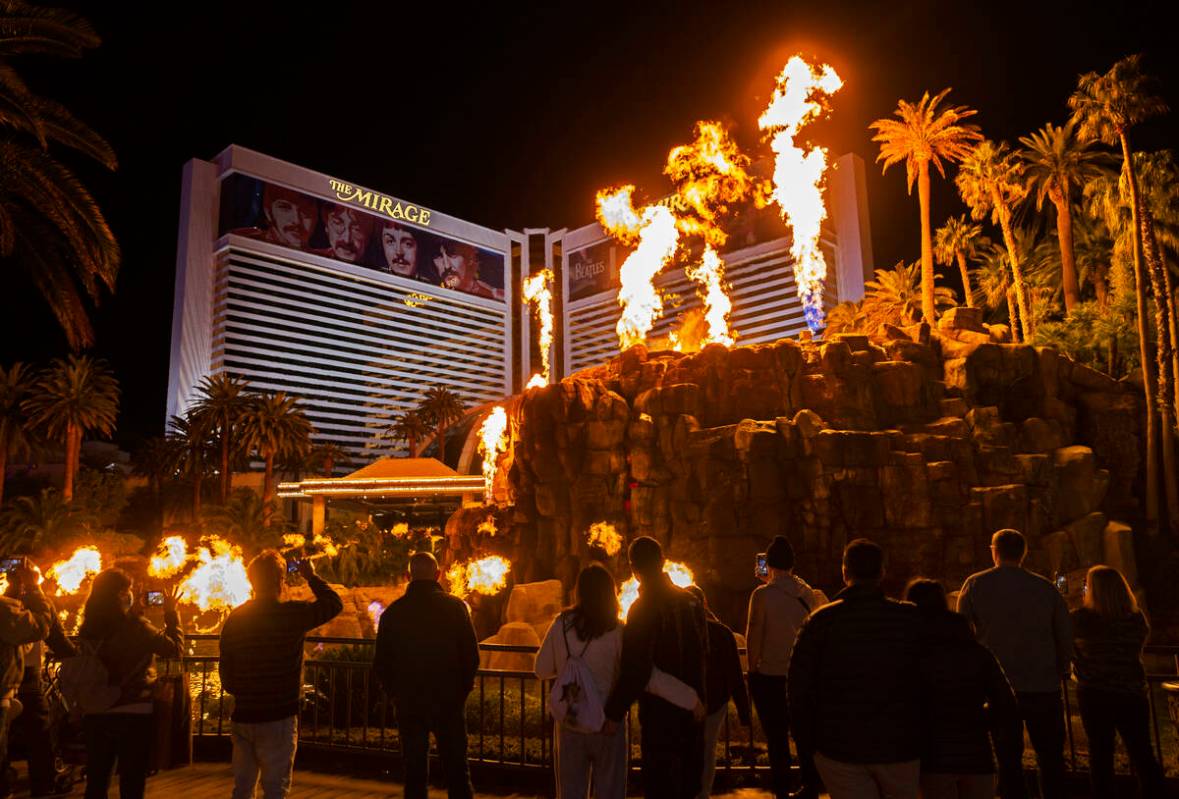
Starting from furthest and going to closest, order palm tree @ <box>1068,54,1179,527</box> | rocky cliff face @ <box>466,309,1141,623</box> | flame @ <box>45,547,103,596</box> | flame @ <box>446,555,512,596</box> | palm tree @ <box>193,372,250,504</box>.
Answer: palm tree @ <box>193,372,250,504</box>, palm tree @ <box>1068,54,1179,527</box>, flame @ <box>446,555,512,596</box>, rocky cliff face @ <box>466,309,1141,623</box>, flame @ <box>45,547,103,596</box>

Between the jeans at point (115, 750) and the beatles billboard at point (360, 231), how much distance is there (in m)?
108

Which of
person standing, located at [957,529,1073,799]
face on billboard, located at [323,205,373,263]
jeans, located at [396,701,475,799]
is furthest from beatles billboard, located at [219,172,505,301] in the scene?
person standing, located at [957,529,1073,799]

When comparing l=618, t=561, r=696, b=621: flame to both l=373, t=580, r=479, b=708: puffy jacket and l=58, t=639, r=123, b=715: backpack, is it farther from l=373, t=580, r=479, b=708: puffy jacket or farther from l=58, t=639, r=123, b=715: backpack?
l=58, t=639, r=123, b=715: backpack

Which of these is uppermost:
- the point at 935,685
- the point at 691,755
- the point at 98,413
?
the point at 98,413

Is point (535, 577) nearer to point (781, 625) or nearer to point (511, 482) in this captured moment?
point (511, 482)

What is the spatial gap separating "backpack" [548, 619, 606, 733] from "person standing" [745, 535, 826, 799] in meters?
2.13

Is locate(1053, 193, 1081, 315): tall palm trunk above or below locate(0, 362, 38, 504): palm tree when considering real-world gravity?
above

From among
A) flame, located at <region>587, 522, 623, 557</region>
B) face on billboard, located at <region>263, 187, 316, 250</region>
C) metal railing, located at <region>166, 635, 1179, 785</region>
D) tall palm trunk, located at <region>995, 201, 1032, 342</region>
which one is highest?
face on billboard, located at <region>263, 187, 316, 250</region>

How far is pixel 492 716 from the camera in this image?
13.0m

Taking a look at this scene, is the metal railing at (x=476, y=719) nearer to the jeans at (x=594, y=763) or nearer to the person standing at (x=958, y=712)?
the jeans at (x=594, y=763)

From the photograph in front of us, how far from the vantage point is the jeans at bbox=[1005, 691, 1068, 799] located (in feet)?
18.1

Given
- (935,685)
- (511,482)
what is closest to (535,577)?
Result: (511,482)

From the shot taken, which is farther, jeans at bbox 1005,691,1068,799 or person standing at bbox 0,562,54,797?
person standing at bbox 0,562,54,797

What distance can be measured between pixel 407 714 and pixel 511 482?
22.6m
